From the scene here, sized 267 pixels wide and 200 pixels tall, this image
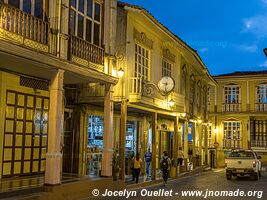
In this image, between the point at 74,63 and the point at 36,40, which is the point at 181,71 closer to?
the point at 74,63

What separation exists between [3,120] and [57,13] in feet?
13.2

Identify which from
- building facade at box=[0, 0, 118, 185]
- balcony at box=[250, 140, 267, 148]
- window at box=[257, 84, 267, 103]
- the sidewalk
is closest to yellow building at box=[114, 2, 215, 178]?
building facade at box=[0, 0, 118, 185]

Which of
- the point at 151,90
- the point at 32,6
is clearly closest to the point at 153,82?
the point at 151,90

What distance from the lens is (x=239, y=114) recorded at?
1625 inches

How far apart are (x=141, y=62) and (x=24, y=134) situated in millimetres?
7363

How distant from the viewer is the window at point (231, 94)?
42.2 m

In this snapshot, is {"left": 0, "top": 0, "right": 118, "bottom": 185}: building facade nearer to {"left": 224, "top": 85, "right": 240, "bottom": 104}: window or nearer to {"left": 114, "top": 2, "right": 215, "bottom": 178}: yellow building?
{"left": 114, "top": 2, "right": 215, "bottom": 178}: yellow building

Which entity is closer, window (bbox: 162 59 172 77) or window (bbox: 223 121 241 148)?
window (bbox: 162 59 172 77)

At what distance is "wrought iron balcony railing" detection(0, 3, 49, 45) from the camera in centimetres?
1088

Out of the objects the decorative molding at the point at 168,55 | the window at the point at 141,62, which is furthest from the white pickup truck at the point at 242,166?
the window at the point at 141,62

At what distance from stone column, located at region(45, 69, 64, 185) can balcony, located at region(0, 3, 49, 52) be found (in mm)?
1101

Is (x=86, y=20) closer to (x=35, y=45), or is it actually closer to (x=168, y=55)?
(x=35, y=45)

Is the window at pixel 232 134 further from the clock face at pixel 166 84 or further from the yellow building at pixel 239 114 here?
the clock face at pixel 166 84

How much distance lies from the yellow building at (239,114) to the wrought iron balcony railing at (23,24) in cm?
3068
